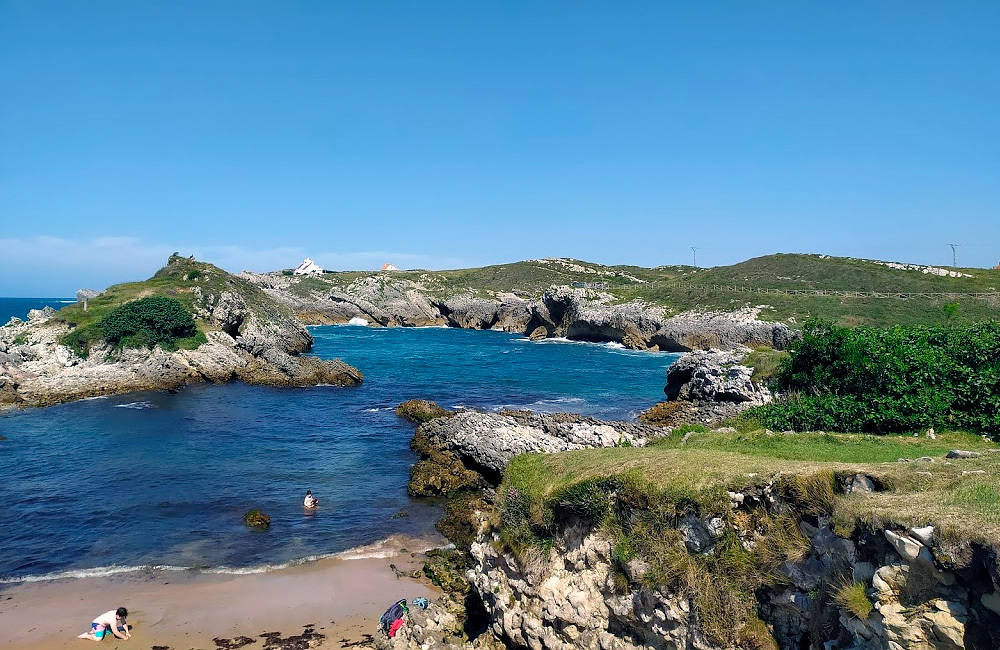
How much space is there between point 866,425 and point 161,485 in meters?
24.8

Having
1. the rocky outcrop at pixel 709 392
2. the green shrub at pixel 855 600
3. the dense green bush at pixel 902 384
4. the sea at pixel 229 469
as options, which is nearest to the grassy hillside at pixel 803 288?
the rocky outcrop at pixel 709 392

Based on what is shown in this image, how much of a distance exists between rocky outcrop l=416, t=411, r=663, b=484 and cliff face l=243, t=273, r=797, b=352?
3554 cm

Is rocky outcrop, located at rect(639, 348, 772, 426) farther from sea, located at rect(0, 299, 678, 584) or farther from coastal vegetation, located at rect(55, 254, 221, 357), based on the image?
coastal vegetation, located at rect(55, 254, 221, 357)

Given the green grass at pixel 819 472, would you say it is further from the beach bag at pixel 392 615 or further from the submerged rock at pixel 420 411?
the submerged rock at pixel 420 411

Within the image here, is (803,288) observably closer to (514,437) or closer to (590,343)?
(590,343)

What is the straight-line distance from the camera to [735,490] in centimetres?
912

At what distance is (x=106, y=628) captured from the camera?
45.9ft

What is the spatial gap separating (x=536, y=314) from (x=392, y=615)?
82.0 metres

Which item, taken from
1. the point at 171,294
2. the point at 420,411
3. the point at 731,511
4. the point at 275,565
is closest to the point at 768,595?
the point at 731,511

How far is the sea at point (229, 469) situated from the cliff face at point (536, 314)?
753 inches

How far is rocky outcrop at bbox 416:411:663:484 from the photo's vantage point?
80.4ft

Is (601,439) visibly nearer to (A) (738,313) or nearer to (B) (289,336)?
(B) (289,336)

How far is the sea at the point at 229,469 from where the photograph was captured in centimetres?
1897

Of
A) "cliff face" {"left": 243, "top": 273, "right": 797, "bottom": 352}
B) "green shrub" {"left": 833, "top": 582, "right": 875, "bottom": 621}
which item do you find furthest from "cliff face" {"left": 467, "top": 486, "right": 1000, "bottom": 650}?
"cliff face" {"left": 243, "top": 273, "right": 797, "bottom": 352}
